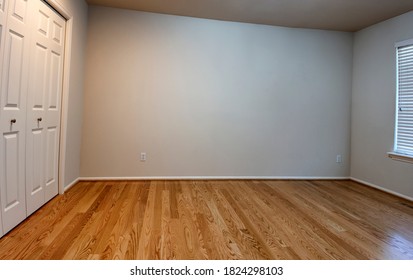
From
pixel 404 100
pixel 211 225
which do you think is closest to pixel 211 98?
pixel 211 225

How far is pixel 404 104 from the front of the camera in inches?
133

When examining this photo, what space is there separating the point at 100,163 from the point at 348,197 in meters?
3.48

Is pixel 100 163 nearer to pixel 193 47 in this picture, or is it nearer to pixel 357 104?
pixel 193 47

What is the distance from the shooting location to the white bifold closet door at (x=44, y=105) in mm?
2352

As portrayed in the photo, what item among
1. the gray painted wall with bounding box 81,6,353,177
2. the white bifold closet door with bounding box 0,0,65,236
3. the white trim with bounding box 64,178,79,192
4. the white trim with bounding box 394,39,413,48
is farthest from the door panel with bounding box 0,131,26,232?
the white trim with bounding box 394,39,413,48

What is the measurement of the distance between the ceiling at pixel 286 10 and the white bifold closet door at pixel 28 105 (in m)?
1.29

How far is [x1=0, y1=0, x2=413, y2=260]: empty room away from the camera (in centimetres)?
209

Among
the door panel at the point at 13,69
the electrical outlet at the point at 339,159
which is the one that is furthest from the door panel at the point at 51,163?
the electrical outlet at the point at 339,159

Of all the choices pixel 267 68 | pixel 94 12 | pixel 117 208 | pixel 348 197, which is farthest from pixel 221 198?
pixel 94 12

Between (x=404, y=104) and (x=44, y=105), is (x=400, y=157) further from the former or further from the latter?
(x=44, y=105)

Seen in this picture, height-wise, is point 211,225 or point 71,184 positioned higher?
point 71,184

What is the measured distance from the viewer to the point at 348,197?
3.31 m

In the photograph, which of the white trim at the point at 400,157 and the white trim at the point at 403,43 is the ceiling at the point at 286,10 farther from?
the white trim at the point at 400,157

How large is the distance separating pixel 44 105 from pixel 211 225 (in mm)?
2090
